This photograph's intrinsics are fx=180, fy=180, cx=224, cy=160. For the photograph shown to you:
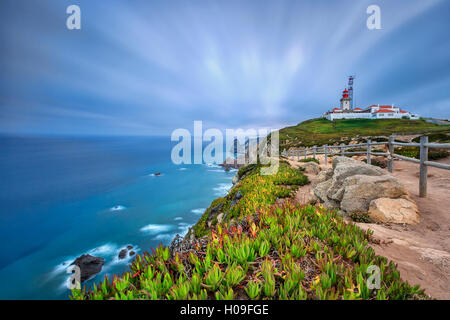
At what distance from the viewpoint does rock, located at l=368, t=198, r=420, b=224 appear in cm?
429

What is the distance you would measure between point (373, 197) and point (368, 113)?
115712 millimetres

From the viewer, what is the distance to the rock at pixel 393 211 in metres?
4.29

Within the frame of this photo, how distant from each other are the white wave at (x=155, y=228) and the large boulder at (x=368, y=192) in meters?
38.5

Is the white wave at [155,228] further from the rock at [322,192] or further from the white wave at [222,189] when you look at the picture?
the rock at [322,192]

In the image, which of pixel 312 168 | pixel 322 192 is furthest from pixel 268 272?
pixel 312 168

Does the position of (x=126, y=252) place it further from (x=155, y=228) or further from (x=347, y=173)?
(x=347, y=173)

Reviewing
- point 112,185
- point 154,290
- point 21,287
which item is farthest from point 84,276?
point 112,185

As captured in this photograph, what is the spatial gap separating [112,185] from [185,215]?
142 feet

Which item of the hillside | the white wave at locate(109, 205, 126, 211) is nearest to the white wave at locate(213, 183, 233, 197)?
the hillside

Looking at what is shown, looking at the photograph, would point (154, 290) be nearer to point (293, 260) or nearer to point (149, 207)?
point (293, 260)

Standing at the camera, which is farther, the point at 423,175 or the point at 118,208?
the point at 118,208

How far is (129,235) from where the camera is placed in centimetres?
3506

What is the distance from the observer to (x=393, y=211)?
4465 millimetres

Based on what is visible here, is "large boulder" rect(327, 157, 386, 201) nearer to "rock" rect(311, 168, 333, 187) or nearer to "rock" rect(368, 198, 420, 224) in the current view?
"rock" rect(368, 198, 420, 224)
